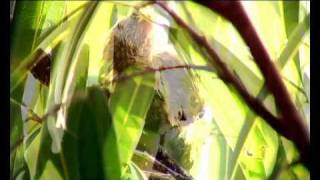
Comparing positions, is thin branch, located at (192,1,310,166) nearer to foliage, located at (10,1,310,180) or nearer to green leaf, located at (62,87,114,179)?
foliage, located at (10,1,310,180)

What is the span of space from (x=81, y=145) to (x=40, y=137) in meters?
0.09

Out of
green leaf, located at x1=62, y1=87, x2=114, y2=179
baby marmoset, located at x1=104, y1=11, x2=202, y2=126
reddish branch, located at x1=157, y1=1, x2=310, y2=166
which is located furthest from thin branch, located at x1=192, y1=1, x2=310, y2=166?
green leaf, located at x1=62, y1=87, x2=114, y2=179

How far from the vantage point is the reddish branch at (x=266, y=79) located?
1.04 m

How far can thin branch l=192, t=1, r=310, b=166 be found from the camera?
1042 millimetres

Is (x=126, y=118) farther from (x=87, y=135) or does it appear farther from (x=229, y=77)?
(x=229, y=77)

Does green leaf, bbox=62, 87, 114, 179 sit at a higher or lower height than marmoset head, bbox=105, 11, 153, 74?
lower

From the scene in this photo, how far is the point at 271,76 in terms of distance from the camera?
1046 mm

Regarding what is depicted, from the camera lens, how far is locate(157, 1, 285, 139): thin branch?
105 cm

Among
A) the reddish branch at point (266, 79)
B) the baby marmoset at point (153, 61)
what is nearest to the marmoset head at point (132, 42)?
the baby marmoset at point (153, 61)

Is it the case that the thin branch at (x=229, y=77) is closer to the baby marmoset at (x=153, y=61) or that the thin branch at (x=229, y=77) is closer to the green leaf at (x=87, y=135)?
the baby marmoset at (x=153, y=61)

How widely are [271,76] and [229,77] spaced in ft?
0.27

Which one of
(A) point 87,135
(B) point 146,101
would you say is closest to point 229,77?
(B) point 146,101
